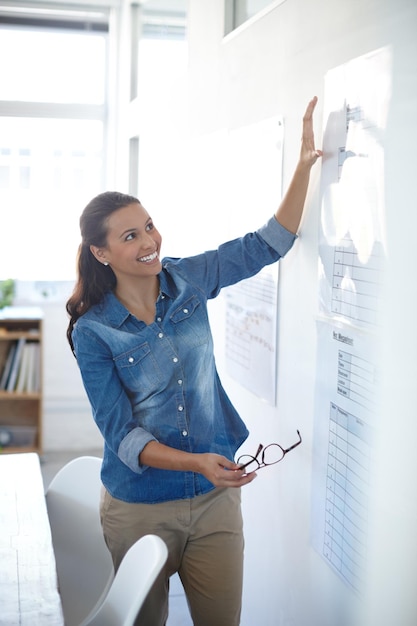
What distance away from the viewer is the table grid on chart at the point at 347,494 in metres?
1.64

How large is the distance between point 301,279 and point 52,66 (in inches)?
144

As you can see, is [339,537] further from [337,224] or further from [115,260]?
[115,260]

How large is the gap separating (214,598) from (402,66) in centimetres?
135

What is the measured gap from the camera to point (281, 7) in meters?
2.08

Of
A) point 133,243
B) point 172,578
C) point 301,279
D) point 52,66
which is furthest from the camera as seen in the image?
point 52,66

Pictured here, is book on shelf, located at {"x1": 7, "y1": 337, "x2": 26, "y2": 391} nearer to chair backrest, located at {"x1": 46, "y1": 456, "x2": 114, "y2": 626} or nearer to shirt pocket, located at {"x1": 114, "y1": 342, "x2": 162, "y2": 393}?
chair backrest, located at {"x1": 46, "y1": 456, "x2": 114, "y2": 626}

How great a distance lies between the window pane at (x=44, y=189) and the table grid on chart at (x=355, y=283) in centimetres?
364

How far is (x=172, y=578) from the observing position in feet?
10.9

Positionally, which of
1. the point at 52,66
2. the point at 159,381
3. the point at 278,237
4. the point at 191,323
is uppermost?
the point at 52,66

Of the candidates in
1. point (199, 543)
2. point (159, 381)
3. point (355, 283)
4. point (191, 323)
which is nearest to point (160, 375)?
point (159, 381)

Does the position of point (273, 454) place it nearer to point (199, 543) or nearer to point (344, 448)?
point (199, 543)

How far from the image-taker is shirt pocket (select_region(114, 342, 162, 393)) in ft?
6.27

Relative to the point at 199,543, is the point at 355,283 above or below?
above

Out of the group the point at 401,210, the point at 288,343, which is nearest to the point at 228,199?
the point at 288,343
